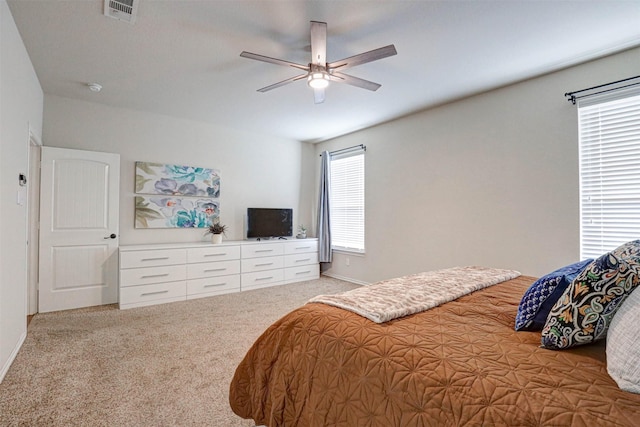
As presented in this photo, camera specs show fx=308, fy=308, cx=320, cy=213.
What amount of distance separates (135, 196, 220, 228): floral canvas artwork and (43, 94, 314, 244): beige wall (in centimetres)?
10

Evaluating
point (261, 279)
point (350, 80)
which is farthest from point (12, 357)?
point (350, 80)

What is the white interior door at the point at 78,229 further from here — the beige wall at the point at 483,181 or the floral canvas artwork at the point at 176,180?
the beige wall at the point at 483,181

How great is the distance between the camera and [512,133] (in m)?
3.29

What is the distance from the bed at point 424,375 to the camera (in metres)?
0.78

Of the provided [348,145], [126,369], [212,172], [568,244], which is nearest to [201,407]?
[126,369]

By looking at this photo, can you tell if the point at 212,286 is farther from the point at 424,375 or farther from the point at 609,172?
the point at 609,172

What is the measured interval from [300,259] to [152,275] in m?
2.31

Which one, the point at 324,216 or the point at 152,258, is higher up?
the point at 324,216

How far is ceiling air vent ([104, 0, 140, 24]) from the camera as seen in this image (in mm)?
2129

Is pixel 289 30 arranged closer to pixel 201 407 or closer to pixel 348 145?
pixel 201 407

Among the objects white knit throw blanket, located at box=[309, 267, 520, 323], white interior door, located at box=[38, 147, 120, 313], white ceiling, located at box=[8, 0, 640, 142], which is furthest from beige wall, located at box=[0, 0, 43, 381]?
white knit throw blanket, located at box=[309, 267, 520, 323]

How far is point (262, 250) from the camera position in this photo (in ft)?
16.1

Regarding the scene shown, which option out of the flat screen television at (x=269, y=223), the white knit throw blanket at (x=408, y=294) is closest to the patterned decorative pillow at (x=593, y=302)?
the white knit throw blanket at (x=408, y=294)

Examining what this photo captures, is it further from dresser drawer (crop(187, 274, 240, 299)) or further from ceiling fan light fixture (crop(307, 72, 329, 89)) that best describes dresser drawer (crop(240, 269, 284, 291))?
ceiling fan light fixture (crop(307, 72, 329, 89))
